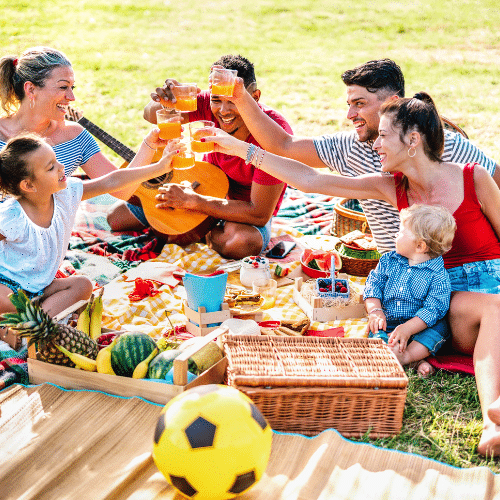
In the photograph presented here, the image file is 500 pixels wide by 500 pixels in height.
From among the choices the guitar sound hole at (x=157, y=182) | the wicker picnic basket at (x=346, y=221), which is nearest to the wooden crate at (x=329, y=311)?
the wicker picnic basket at (x=346, y=221)

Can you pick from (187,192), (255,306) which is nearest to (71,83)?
(187,192)

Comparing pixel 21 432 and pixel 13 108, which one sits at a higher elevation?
pixel 13 108

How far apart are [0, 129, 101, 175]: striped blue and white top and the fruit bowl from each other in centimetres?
166

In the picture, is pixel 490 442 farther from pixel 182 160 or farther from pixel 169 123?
pixel 169 123

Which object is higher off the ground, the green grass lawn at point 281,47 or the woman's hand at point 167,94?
the woman's hand at point 167,94

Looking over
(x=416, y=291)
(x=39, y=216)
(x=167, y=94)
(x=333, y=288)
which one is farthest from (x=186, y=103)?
(x=416, y=291)

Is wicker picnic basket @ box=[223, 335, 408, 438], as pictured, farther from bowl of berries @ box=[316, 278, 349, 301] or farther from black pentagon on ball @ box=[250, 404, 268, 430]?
bowl of berries @ box=[316, 278, 349, 301]

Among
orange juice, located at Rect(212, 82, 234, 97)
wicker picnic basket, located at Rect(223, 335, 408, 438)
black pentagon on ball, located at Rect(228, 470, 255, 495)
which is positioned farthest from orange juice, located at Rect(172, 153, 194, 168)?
black pentagon on ball, located at Rect(228, 470, 255, 495)

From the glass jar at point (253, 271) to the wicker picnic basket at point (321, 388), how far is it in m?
1.21

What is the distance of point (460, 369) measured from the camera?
3.17 meters

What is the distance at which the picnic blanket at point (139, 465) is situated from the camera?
2.27 m

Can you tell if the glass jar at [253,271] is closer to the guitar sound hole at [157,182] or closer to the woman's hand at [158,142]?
the woman's hand at [158,142]

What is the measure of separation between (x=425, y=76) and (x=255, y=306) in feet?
29.8

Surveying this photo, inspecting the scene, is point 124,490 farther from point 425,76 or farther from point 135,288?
point 425,76
